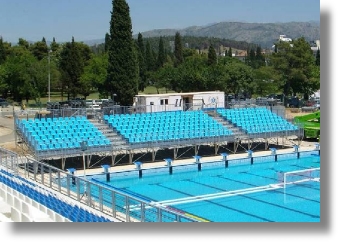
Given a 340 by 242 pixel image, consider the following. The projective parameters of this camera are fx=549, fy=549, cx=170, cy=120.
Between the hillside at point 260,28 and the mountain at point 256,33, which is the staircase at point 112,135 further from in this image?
the hillside at point 260,28

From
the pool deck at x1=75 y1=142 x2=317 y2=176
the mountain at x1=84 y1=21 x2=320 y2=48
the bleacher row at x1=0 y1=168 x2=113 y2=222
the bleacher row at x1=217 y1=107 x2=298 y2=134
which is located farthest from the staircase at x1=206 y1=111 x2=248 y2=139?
the bleacher row at x1=0 y1=168 x2=113 y2=222

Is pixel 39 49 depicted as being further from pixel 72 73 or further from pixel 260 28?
pixel 260 28

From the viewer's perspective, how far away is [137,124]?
19.0 meters

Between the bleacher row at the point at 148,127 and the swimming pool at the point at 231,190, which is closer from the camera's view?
the swimming pool at the point at 231,190

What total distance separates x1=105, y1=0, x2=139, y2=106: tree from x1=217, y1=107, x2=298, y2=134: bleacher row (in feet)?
30.1

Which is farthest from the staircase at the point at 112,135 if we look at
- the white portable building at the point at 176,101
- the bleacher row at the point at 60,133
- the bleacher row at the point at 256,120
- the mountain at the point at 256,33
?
the bleacher row at the point at 256,120

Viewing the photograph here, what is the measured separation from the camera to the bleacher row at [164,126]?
59.2 feet

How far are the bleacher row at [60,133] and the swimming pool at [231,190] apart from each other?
143 cm

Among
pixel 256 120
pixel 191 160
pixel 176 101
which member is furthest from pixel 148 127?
pixel 176 101

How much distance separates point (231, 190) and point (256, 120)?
7106mm

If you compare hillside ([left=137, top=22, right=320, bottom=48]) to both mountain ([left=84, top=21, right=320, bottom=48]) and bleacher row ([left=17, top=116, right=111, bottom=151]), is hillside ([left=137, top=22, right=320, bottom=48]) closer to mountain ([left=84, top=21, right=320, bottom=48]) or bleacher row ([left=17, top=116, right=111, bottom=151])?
mountain ([left=84, top=21, right=320, bottom=48])

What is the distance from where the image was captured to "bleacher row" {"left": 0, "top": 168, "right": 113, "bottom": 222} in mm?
7766
